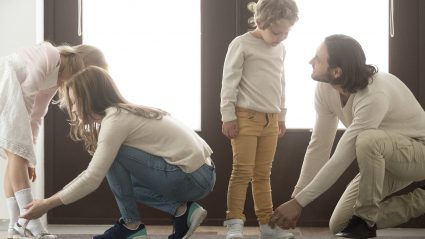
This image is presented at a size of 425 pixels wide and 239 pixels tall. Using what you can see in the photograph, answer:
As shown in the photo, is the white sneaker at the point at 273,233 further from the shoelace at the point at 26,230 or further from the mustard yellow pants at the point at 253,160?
the shoelace at the point at 26,230

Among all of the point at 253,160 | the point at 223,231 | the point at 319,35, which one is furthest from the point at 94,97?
the point at 319,35

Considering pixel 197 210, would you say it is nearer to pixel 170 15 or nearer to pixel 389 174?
pixel 389 174

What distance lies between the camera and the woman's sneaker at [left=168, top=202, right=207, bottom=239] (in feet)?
7.91

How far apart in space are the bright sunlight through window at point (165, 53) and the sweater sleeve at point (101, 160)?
34.0 inches

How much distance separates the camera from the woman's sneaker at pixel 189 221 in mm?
2412

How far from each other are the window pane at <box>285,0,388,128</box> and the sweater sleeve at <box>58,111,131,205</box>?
102 cm

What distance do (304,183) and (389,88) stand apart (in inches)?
16.2

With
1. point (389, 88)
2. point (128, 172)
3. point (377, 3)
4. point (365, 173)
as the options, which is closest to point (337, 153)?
point (365, 173)

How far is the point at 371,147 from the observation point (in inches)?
90.4

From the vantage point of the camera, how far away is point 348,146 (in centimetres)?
234

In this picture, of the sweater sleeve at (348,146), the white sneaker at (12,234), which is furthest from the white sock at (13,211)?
the sweater sleeve at (348,146)

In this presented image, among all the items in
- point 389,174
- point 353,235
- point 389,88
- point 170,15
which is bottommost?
point 353,235

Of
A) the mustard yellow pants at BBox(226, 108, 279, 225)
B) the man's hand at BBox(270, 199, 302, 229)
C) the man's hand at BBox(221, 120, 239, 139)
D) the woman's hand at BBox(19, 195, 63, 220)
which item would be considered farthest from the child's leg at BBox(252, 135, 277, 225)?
the woman's hand at BBox(19, 195, 63, 220)

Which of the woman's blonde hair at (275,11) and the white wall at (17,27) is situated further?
the white wall at (17,27)
